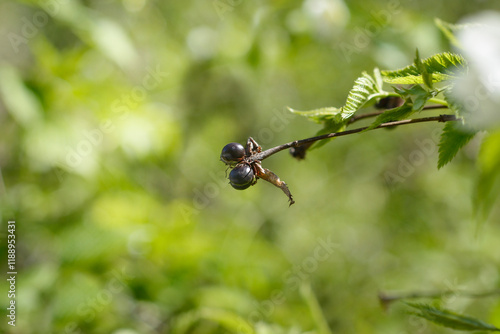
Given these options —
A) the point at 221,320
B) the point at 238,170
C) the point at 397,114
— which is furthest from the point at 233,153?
the point at 221,320

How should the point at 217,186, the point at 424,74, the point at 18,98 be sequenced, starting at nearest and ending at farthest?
the point at 424,74 < the point at 18,98 < the point at 217,186

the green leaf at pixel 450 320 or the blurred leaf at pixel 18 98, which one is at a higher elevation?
the blurred leaf at pixel 18 98

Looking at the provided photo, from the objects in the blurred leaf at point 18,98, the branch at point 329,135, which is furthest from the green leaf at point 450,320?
the blurred leaf at point 18,98

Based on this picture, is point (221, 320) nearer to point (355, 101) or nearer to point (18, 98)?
point (355, 101)

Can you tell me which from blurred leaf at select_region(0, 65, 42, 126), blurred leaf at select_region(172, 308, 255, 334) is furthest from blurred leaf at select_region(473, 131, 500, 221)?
blurred leaf at select_region(0, 65, 42, 126)

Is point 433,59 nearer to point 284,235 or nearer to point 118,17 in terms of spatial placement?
point 284,235

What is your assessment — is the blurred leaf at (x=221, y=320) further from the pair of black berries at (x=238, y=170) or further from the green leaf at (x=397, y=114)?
the green leaf at (x=397, y=114)

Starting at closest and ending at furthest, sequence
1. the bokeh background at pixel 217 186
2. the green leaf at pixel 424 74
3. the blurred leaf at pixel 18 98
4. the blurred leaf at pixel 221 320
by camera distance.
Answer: the green leaf at pixel 424 74 < the blurred leaf at pixel 221 320 < the bokeh background at pixel 217 186 < the blurred leaf at pixel 18 98

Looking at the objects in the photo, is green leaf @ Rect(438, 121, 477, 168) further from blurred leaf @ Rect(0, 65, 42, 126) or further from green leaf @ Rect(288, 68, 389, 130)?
blurred leaf @ Rect(0, 65, 42, 126)
